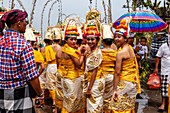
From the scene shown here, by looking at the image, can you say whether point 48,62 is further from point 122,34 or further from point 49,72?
point 122,34

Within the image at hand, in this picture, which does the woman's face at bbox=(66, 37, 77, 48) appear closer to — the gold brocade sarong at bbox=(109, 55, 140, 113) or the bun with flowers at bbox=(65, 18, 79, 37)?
the bun with flowers at bbox=(65, 18, 79, 37)

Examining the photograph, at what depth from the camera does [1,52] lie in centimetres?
374

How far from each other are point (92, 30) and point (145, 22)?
3.30m

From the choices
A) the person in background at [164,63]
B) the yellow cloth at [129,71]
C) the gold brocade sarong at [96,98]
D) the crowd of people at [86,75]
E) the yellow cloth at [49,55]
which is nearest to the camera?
the crowd of people at [86,75]

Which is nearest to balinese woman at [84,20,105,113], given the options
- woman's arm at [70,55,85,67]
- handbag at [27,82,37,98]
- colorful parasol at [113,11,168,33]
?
woman's arm at [70,55,85,67]

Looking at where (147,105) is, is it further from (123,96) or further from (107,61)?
(123,96)

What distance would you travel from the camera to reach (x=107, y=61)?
19.2 feet

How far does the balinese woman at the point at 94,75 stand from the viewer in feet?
17.9

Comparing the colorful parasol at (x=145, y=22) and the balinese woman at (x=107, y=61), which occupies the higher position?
the colorful parasol at (x=145, y=22)

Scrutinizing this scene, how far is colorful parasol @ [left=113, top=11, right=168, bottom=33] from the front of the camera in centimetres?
800

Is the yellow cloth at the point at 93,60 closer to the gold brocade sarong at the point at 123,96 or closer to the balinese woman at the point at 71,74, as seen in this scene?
the balinese woman at the point at 71,74

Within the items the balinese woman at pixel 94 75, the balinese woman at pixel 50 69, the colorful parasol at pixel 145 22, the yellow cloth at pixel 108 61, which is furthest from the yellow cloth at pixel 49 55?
the balinese woman at pixel 94 75

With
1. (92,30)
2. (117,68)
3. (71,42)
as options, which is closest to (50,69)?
(71,42)

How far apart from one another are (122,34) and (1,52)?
2.07 metres
